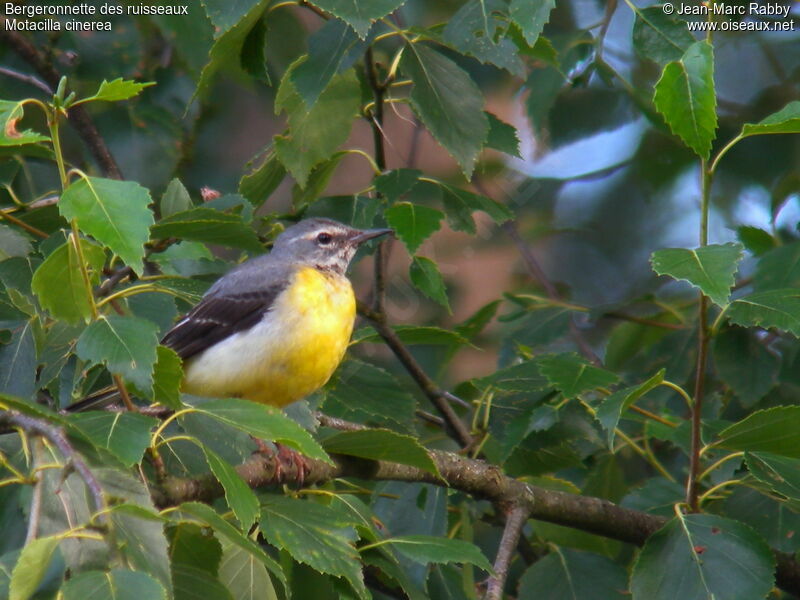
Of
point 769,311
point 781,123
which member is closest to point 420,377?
point 769,311

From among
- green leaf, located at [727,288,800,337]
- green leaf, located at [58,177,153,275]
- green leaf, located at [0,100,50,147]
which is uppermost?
green leaf, located at [0,100,50,147]

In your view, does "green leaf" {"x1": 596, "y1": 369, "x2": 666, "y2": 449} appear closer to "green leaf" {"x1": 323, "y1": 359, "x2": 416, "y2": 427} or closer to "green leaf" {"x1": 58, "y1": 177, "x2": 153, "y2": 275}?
"green leaf" {"x1": 323, "y1": 359, "x2": 416, "y2": 427}

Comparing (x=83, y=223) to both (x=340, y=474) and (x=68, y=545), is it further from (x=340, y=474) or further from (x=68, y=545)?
(x=340, y=474)

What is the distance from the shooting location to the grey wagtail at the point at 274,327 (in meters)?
4.82

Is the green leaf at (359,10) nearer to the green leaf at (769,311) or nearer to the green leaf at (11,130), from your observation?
the green leaf at (11,130)

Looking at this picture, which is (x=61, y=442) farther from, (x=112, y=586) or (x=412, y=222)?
(x=412, y=222)

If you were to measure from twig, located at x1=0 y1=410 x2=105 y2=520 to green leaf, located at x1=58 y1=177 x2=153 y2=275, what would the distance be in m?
0.46

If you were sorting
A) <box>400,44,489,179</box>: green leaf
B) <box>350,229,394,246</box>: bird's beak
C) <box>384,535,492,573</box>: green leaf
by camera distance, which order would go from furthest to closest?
<box>350,229,394,246</box>: bird's beak → <box>400,44,489,179</box>: green leaf → <box>384,535,492,573</box>: green leaf

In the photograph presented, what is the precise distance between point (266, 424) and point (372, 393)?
7.00 ft

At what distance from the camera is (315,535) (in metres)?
3.04

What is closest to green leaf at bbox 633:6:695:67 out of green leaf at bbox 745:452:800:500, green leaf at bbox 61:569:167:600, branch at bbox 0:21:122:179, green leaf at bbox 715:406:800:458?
green leaf at bbox 715:406:800:458

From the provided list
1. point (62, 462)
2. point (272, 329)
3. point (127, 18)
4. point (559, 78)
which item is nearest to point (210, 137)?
point (127, 18)

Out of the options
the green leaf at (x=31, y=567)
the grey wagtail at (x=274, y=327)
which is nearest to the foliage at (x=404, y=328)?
the green leaf at (x=31, y=567)

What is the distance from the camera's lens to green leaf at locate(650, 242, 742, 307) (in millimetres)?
3158
